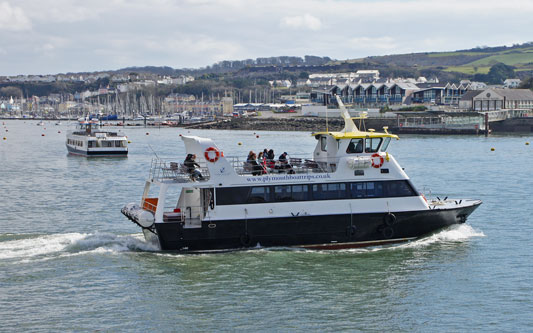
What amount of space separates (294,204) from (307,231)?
3.23 feet

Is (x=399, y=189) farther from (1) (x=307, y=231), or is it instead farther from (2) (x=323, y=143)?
(1) (x=307, y=231)

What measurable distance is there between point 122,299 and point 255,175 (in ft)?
20.7

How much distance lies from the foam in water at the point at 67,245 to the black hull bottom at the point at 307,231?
135 cm

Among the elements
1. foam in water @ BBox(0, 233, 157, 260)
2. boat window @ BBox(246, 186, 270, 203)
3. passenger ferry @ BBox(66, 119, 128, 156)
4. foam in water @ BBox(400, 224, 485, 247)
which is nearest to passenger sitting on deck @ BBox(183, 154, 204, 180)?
boat window @ BBox(246, 186, 270, 203)

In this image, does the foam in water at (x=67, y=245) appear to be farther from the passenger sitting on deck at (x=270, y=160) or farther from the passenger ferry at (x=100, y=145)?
the passenger ferry at (x=100, y=145)

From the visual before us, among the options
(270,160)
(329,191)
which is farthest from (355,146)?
(270,160)

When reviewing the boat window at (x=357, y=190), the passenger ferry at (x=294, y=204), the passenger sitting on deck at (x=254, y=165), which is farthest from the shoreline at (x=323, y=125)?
the passenger sitting on deck at (x=254, y=165)

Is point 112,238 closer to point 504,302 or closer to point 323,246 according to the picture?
point 323,246

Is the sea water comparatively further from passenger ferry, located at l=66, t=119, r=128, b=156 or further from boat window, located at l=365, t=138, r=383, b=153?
passenger ferry, located at l=66, t=119, r=128, b=156

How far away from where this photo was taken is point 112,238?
23.5 metres

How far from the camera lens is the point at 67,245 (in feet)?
75.2

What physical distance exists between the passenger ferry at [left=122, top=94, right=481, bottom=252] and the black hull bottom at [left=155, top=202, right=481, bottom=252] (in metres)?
0.03

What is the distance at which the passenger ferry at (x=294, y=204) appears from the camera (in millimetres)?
21828

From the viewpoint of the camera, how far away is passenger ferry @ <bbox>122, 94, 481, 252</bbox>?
21.8 metres
